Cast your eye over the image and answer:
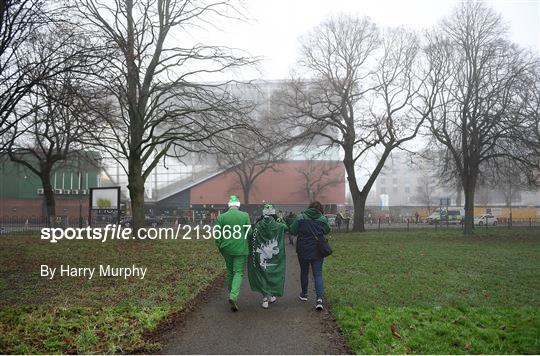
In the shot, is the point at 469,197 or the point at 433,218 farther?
the point at 433,218

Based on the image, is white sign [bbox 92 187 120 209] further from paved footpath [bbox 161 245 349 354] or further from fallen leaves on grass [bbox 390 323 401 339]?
fallen leaves on grass [bbox 390 323 401 339]

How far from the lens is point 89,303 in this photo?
298 inches

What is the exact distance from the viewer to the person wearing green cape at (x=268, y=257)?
8023mm

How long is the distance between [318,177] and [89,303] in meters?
43.4

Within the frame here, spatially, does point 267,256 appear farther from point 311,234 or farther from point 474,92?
point 474,92

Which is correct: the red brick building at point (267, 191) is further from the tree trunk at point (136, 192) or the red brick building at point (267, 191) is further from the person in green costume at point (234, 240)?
the person in green costume at point (234, 240)

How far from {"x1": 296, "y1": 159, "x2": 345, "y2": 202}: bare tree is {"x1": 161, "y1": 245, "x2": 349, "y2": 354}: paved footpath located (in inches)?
1563

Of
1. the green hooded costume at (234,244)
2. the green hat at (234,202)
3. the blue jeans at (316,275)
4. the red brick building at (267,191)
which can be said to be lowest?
the blue jeans at (316,275)

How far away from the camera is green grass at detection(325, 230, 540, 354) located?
572cm

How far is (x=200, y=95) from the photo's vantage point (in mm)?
18812

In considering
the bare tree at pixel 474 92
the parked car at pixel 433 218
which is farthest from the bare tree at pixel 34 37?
the parked car at pixel 433 218

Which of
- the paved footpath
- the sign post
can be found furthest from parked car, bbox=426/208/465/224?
the paved footpath

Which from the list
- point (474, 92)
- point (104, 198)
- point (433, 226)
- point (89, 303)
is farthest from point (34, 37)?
point (433, 226)

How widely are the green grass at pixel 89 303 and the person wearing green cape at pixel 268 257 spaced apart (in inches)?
49.9
